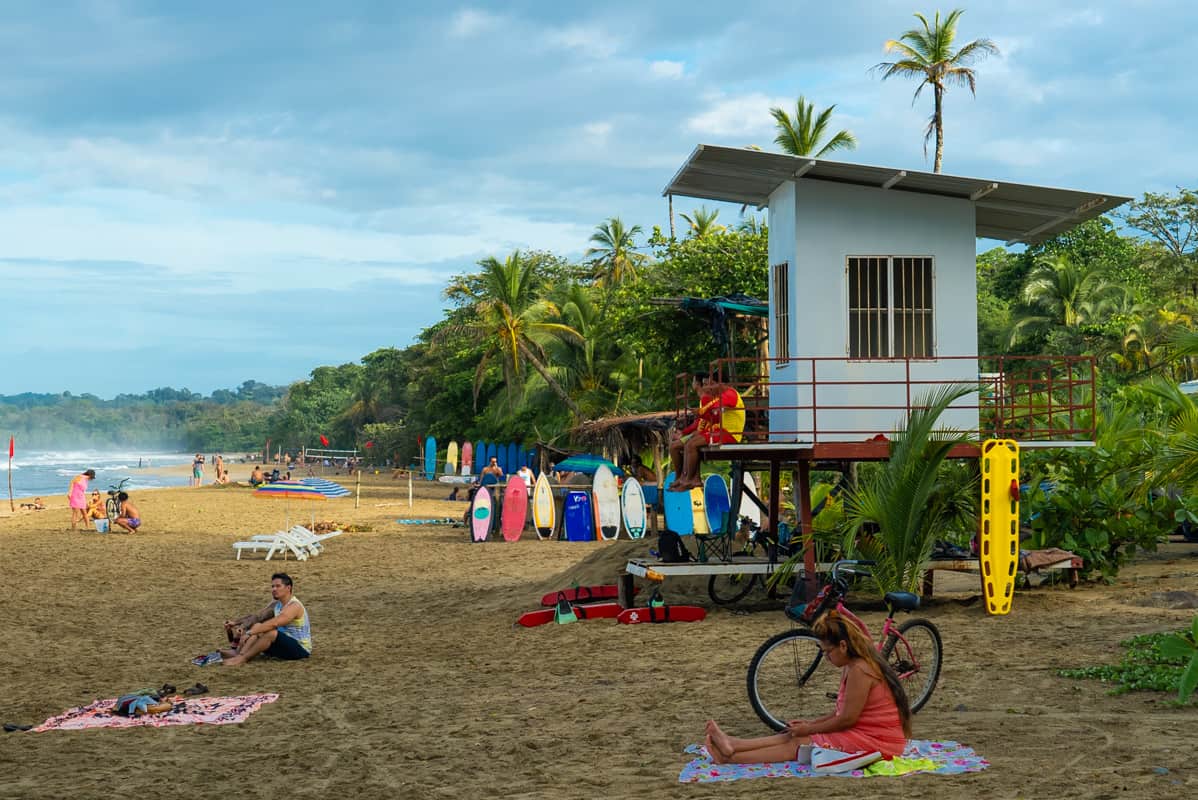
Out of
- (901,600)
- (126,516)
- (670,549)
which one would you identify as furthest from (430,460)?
(901,600)

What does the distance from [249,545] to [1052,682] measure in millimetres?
15568

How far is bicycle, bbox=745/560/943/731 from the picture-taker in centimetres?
703

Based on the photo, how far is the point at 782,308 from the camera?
13938mm

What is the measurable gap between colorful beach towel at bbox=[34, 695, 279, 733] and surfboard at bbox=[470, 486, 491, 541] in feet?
46.0

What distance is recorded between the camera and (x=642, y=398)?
1497 inches

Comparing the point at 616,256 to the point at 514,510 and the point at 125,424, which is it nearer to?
the point at 514,510

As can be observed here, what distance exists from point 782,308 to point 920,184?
2174 mm

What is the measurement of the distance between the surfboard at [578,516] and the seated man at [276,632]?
39.0 ft

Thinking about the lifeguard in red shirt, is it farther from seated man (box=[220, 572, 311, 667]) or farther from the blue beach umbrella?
the blue beach umbrella

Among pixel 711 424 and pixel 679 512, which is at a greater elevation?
pixel 711 424

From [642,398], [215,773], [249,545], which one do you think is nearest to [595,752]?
[215,773]

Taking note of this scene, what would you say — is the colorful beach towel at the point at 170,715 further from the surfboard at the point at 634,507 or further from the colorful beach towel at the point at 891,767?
the surfboard at the point at 634,507

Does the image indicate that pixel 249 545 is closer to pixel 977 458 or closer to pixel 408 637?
pixel 408 637

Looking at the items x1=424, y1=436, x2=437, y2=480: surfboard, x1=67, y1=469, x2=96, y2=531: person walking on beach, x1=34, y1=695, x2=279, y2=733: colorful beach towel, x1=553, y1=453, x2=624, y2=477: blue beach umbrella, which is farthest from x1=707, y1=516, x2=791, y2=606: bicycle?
x1=424, y1=436, x2=437, y2=480: surfboard
